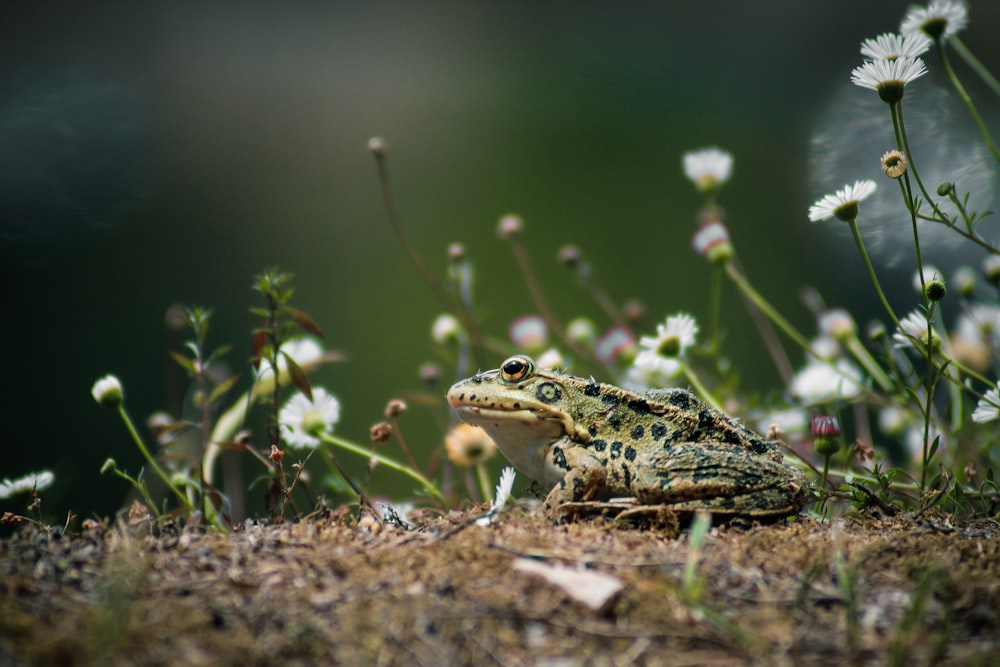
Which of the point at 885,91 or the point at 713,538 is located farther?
the point at 885,91

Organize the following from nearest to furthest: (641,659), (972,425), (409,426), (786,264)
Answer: (641,659), (972,425), (409,426), (786,264)

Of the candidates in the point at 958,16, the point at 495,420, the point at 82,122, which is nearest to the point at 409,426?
the point at 82,122

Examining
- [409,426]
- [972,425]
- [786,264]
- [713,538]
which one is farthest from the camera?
[786,264]

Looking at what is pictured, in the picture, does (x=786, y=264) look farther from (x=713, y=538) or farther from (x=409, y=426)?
(x=713, y=538)

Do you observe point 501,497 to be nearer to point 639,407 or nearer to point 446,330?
point 639,407

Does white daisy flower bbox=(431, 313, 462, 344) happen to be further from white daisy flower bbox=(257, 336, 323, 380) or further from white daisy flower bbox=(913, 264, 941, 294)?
white daisy flower bbox=(913, 264, 941, 294)

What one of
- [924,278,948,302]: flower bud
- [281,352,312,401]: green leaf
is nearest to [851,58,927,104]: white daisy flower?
[924,278,948,302]: flower bud

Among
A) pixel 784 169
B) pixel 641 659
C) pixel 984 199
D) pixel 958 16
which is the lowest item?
pixel 641 659

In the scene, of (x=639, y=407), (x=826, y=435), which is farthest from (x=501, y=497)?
(x=826, y=435)

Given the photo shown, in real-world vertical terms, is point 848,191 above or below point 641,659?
above
